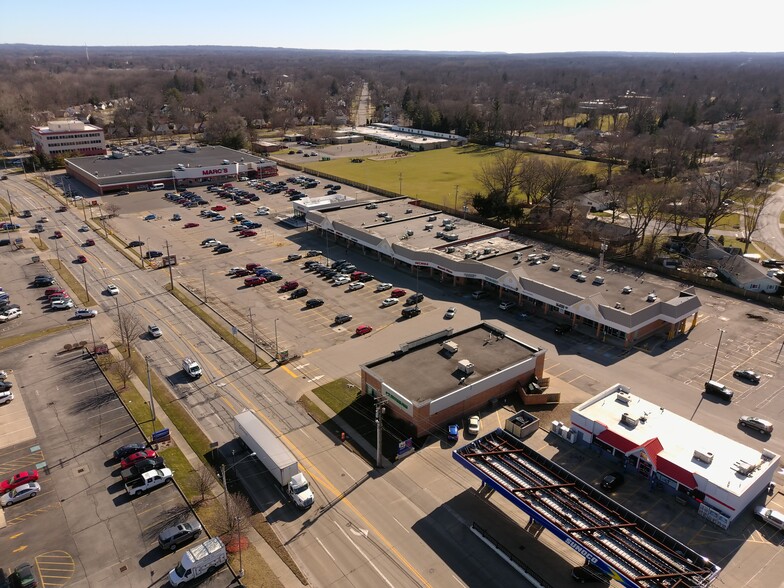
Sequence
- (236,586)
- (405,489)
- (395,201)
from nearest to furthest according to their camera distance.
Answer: (236,586)
(405,489)
(395,201)

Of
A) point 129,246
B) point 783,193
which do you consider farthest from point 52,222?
point 783,193

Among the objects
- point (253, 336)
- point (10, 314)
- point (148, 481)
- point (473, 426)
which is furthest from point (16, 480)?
point (473, 426)

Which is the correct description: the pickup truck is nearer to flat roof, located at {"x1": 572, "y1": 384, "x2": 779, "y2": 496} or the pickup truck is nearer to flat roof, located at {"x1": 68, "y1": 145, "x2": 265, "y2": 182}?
flat roof, located at {"x1": 572, "y1": 384, "x2": 779, "y2": 496}

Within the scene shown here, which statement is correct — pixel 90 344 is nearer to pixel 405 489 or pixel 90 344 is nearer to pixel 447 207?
pixel 405 489

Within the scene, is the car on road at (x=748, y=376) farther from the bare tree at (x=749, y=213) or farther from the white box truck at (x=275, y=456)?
the bare tree at (x=749, y=213)

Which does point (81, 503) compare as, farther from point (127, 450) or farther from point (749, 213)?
point (749, 213)

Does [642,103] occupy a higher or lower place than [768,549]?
higher
